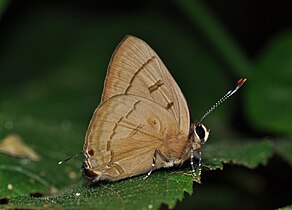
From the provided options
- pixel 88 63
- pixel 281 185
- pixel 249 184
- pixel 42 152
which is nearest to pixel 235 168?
pixel 249 184

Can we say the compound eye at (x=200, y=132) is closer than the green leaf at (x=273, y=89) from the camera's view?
Yes

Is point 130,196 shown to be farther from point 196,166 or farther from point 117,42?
point 117,42

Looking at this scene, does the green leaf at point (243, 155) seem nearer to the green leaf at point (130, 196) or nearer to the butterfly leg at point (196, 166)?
the butterfly leg at point (196, 166)

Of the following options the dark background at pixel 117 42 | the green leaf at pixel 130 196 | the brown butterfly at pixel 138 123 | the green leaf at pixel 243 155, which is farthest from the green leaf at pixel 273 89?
the green leaf at pixel 130 196

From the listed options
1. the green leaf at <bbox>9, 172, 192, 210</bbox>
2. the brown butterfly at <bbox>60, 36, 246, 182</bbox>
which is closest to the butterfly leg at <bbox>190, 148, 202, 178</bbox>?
the brown butterfly at <bbox>60, 36, 246, 182</bbox>

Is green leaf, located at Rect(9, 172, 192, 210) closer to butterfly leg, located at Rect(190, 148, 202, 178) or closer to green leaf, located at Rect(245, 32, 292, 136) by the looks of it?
butterfly leg, located at Rect(190, 148, 202, 178)

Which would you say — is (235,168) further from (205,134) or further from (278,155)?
(205,134)
